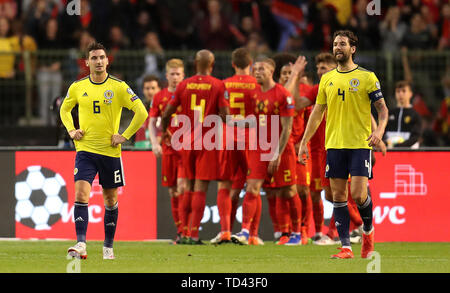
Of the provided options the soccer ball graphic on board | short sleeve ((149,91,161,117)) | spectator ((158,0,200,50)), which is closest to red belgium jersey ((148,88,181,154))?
short sleeve ((149,91,161,117))

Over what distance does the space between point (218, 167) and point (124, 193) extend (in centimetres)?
206

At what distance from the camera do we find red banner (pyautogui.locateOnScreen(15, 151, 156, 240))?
569 inches

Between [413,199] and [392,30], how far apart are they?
595cm

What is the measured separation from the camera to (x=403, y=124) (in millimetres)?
15156

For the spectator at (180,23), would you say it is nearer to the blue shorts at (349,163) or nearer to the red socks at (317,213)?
the red socks at (317,213)

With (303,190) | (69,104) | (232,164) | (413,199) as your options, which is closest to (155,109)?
(232,164)

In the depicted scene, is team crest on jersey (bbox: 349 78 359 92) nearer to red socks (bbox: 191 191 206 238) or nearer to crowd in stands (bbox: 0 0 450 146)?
red socks (bbox: 191 191 206 238)

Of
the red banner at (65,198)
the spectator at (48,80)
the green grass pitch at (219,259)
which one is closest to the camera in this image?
the green grass pitch at (219,259)

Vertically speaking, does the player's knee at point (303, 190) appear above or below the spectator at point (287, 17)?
below

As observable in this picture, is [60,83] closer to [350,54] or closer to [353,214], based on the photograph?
[353,214]

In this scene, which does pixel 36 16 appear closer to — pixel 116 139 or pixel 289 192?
pixel 289 192

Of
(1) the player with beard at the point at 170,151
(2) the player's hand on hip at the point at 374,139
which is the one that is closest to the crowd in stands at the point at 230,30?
(1) the player with beard at the point at 170,151

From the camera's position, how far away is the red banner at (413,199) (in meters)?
14.3

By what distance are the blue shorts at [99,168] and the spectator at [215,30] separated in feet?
29.4
